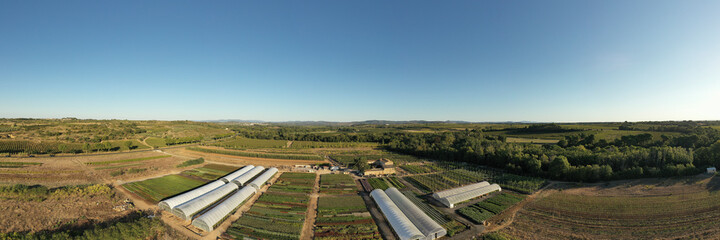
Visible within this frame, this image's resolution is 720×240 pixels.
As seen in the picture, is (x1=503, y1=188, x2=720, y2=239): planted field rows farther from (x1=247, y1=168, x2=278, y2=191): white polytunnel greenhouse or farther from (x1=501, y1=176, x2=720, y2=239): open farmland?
(x1=247, y1=168, x2=278, y2=191): white polytunnel greenhouse

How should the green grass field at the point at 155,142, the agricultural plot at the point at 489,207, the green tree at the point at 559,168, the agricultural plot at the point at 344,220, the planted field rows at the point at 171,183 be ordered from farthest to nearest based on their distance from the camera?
the green grass field at the point at 155,142 < the green tree at the point at 559,168 < the planted field rows at the point at 171,183 < the agricultural plot at the point at 489,207 < the agricultural plot at the point at 344,220

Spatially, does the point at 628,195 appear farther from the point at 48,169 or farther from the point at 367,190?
the point at 48,169

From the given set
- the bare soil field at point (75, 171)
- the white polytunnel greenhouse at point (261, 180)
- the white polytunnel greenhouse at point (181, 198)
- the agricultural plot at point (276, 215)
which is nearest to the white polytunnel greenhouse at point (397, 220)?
the agricultural plot at point (276, 215)

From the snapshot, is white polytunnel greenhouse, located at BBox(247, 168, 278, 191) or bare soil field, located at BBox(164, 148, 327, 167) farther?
bare soil field, located at BBox(164, 148, 327, 167)

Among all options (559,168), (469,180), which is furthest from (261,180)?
(559,168)

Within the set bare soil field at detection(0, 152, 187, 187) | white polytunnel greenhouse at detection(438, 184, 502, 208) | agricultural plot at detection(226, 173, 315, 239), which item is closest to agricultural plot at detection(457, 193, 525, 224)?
white polytunnel greenhouse at detection(438, 184, 502, 208)

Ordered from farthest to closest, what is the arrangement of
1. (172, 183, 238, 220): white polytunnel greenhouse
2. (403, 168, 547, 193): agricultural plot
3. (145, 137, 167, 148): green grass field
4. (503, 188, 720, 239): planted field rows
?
(145, 137, 167, 148): green grass field, (403, 168, 547, 193): agricultural plot, (172, 183, 238, 220): white polytunnel greenhouse, (503, 188, 720, 239): planted field rows

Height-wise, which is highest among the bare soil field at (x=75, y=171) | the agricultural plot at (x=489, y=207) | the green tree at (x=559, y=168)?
the green tree at (x=559, y=168)

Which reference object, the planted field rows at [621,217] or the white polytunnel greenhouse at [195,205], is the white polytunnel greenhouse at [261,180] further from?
the planted field rows at [621,217]
